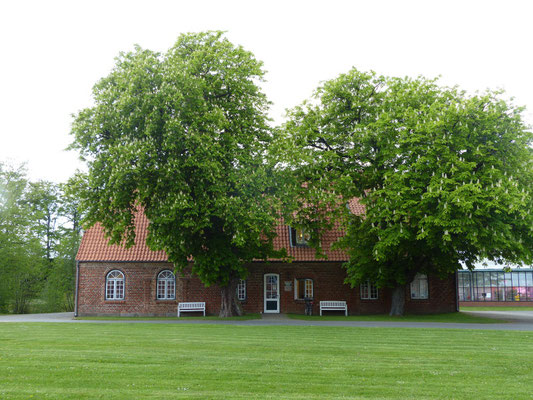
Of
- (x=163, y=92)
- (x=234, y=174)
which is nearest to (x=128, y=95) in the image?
(x=163, y=92)

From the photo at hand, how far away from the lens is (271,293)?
29578 mm

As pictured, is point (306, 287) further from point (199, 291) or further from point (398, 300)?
point (199, 291)

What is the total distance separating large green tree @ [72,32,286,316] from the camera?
65.2ft

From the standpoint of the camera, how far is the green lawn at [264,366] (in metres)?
8.19

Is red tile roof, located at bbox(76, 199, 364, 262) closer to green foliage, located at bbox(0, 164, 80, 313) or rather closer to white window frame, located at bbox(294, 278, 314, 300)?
white window frame, located at bbox(294, 278, 314, 300)

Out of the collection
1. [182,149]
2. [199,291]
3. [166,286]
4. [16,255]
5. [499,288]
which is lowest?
[499,288]

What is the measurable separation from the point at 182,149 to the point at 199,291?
11.5 metres

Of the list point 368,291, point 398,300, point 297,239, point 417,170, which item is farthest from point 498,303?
point 417,170

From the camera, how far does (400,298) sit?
27094 mm

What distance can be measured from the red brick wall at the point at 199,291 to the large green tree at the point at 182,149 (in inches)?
237

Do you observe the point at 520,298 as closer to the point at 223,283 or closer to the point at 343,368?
the point at 223,283

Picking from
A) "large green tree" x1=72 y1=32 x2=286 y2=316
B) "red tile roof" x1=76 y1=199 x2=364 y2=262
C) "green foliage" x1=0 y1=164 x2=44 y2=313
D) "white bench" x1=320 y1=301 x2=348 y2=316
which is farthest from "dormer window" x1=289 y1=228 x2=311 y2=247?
"green foliage" x1=0 y1=164 x2=44 y2=313

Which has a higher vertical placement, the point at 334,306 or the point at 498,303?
the point at 334,306

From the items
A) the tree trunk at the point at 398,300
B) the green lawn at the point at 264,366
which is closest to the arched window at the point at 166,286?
the tree trunk at the point at 398,300
